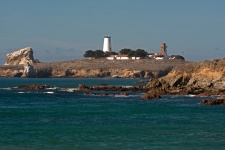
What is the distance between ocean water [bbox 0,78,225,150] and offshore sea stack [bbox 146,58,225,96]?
1655 cm

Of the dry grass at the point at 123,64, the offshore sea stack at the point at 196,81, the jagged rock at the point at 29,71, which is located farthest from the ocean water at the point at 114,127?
the jagged rock at the point at 29,71

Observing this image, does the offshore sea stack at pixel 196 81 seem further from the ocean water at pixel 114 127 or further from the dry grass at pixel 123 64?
the dry grass at pixel 123 64

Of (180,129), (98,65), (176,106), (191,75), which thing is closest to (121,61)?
(98,65)

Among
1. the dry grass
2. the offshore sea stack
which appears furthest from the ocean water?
the dry grass

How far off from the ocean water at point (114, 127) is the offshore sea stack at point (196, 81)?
16.5 metres

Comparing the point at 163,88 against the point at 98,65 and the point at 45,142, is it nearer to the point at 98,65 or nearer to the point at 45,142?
the point at 45,142

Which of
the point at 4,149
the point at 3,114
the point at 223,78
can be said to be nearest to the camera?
the point at 4,149

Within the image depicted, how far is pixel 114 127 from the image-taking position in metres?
37.9

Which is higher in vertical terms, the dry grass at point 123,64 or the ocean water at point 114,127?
the dry grass at point 123,64

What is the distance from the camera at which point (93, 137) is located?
33.2 m

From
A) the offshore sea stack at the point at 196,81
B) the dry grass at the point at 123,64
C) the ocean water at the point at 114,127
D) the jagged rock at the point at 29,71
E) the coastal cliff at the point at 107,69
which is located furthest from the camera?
the jagged rock at the point at 29,71

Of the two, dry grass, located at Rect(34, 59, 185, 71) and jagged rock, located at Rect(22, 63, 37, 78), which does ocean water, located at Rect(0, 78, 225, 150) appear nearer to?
dry grass, located at Rect(34, 59, 185, 71)

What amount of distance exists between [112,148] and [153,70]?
14564cm

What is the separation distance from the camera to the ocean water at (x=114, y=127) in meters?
30.6
